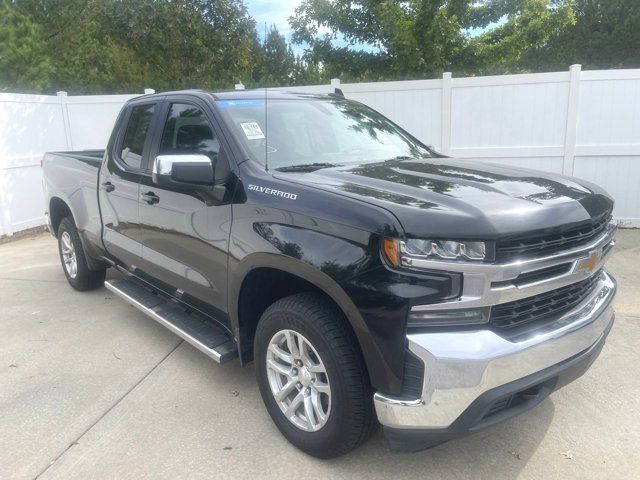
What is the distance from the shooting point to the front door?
10.6ft

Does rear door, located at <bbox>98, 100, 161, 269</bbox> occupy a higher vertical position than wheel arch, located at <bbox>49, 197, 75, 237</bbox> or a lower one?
higher

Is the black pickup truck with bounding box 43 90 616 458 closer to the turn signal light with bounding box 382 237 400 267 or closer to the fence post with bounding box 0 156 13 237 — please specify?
the turn signal light with bounding box 382 237 400 267

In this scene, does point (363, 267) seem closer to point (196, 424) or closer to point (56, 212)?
point (196, 424)

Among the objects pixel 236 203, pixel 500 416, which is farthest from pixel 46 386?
pixel 500 416

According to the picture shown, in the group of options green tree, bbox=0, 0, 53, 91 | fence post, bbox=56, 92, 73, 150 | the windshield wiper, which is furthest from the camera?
green tree, bbox=0, 0, 53, 91

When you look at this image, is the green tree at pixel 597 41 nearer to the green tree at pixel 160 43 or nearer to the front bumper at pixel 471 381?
the green tree at pixel 160 43

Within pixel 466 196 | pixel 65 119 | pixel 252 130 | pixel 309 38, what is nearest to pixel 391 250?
pixel 466 196

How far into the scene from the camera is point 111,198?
452 cm

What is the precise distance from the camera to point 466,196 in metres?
2.51

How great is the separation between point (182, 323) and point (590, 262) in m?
2.69

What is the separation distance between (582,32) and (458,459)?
2938 centimetres

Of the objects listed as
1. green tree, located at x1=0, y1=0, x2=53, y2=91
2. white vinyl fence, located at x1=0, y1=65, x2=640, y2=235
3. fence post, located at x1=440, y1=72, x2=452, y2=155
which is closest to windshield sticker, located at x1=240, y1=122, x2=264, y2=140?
white vinyl fence, located at x1=0, y1=65, x2=640, y2=235

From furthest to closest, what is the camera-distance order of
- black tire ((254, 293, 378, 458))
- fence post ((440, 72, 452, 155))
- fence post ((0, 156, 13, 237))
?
fence post ((0, 156, 13, 237)) < fence post ((440, 72, 452, 155)) < black tire ((254, 293, 378, 458))

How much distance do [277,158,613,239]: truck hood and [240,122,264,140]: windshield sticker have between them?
50 centimetres
